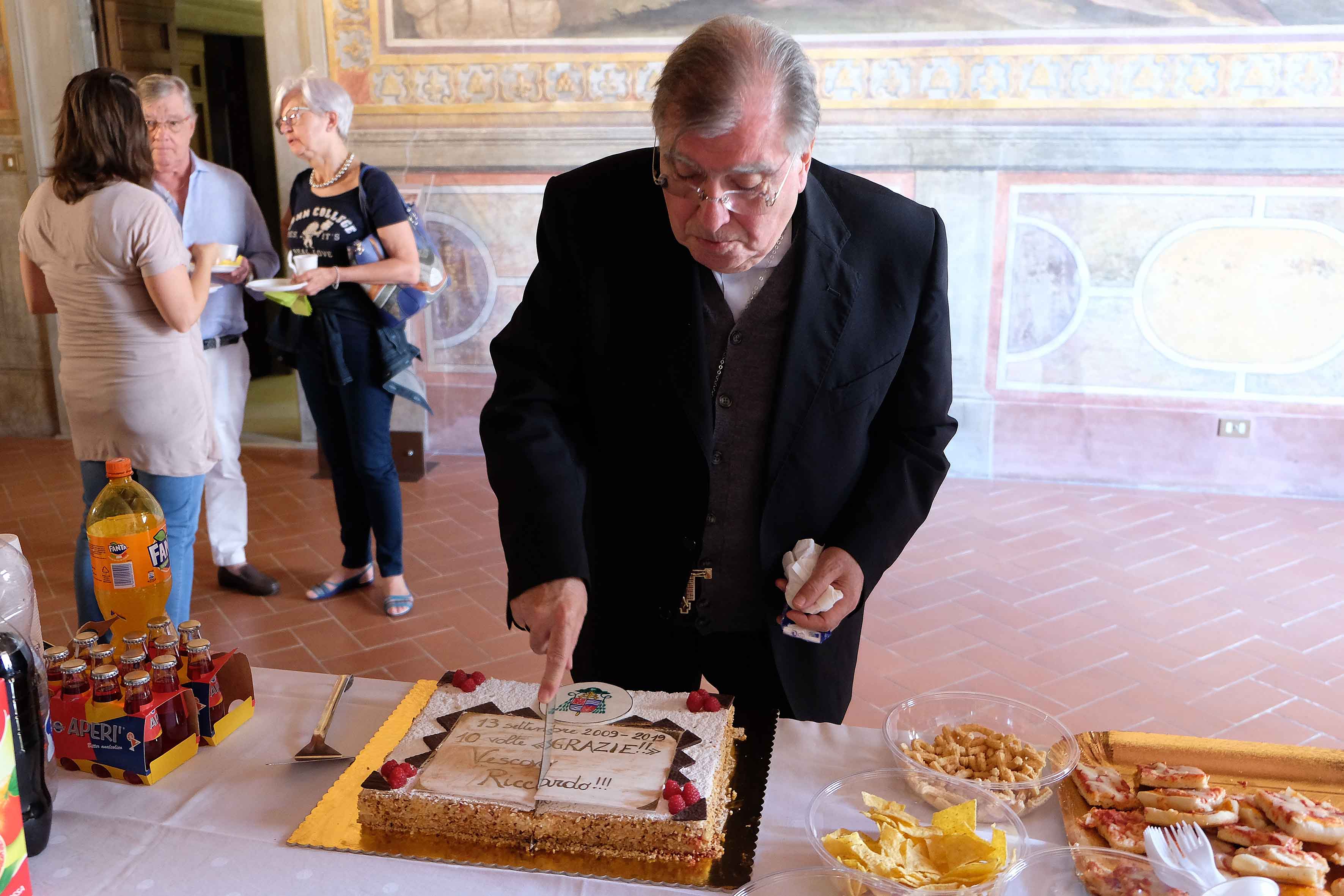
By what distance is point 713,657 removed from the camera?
72.7 inches

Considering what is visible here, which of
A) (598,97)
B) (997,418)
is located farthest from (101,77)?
(997,418)

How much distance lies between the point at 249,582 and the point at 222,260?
125cm

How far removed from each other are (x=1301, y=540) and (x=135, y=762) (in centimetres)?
471

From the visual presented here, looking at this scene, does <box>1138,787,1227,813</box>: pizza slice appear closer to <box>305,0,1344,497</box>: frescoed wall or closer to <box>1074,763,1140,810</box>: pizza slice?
<box>1074,763,1140,810</box>: pizza slice

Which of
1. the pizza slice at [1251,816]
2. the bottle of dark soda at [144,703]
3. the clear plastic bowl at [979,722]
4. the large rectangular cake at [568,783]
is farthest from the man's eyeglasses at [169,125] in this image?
the pizza slice at [1251,816]

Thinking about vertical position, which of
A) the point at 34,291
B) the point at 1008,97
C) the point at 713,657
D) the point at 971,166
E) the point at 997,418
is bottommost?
the point at 997,418

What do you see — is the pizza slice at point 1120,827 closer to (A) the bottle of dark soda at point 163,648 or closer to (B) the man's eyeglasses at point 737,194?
(B) the man's eyeglasses at point 737,194

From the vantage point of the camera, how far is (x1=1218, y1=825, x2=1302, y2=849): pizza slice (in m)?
1.21

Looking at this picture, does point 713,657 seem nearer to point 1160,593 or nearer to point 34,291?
point 34,291

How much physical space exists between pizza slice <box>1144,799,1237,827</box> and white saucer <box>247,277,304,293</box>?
119 inches

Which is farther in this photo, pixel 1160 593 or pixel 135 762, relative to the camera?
pixel 1160 593

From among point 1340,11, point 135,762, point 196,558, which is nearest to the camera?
point 135,762

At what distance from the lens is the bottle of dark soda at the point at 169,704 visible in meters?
1.43

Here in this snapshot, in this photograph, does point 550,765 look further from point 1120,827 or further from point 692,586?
point 1120,827
